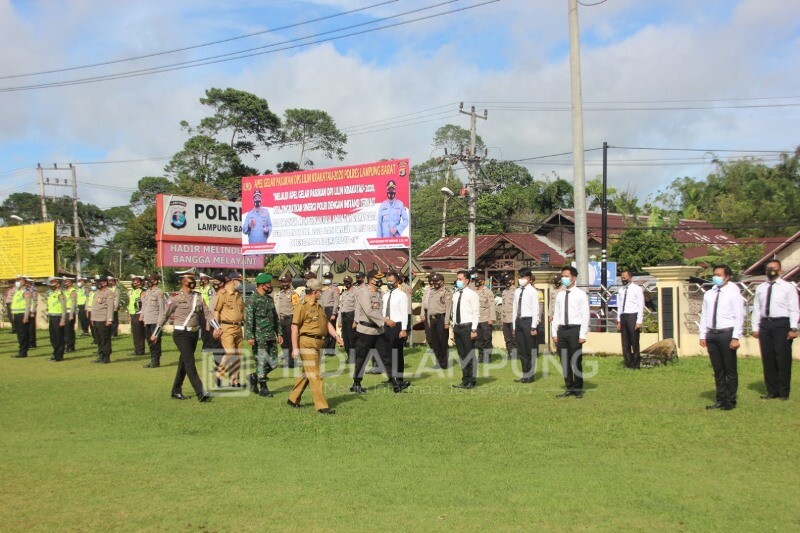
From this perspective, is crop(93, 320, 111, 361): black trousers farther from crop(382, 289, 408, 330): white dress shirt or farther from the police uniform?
the police uniform

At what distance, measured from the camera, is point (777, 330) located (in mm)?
10008

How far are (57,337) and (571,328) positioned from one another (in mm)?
13761

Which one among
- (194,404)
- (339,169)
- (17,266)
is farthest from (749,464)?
(17,266)

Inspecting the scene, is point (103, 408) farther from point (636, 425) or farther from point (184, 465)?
point (636, 425)

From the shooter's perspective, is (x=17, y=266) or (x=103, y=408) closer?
(x=103, y=408)

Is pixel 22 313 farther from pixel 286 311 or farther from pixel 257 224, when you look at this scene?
pixel 286 311

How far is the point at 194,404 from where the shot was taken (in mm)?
10945

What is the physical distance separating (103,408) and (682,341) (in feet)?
36.6

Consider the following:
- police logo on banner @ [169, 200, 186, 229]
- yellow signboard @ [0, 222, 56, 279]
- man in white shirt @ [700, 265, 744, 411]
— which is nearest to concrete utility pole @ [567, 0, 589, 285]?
man in white shirt @ [700, 265, 744, 411]

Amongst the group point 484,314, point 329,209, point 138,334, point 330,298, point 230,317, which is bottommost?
point 138,334

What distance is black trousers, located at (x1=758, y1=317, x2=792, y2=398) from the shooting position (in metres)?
9.91

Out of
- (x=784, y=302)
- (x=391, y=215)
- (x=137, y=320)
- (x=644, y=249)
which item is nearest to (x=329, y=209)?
(x=391, y=215)

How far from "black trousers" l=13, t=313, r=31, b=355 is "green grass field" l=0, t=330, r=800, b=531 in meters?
8.62

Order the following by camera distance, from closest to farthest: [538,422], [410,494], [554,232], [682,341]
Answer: [410,494], [538,422], [682,341], [554,232]
